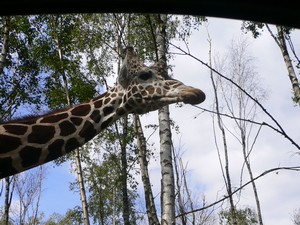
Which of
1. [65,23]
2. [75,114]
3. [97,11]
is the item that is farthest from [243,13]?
[65,23]

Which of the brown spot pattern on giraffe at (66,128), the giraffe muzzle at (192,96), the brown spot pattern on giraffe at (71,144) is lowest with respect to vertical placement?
the brown spot pattern on giraffe at (71,144)

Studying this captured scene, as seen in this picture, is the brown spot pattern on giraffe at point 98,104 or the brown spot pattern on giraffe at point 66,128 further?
the brown spot pattern on giraffe at point 98,104

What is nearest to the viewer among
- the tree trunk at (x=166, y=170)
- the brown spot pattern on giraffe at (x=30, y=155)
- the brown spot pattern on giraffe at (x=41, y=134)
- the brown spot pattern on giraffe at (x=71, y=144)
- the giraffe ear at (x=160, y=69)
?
the brown spot pattern on giraffe at (x=30, y=155)

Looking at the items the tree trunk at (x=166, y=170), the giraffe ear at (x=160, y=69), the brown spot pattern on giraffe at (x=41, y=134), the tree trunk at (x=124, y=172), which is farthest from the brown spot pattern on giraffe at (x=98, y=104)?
the tree trunk at (x=124, y=172)

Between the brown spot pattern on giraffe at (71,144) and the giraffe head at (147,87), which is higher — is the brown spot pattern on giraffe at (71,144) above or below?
below

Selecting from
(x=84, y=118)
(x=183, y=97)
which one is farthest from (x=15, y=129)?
(x=183, y=97)

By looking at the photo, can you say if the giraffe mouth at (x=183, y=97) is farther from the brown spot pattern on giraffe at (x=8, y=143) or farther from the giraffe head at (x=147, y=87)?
the brown spot pattern on giraffe at (x=8, y=143)

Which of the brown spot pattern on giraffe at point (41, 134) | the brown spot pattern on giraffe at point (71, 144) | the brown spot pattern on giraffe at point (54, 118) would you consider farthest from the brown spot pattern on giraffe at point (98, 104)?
the brown spot pattern on giraffe at point (41, 134)

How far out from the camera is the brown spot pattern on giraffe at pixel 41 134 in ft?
14.0

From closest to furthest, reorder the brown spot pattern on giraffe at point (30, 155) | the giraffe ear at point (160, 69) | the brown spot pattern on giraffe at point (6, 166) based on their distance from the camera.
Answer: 1. the brown spot pattern on giraffe at point (6, 166)
2. the brown spot pattern on giraffe at point (30, 155)
3. the giraffe ear at point (160, 69)

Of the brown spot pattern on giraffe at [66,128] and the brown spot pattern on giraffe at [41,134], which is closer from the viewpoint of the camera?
the brown spot pattern on giraffe at [41,134]

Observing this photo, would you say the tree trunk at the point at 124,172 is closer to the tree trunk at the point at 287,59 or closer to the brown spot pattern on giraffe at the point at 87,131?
the tree trunk at the point at 287,59

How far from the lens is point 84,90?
44.3ft

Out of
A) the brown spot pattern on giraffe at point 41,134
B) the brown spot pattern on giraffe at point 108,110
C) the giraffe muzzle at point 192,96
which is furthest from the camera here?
the brown spot pattern on giraffe at point 108,110
